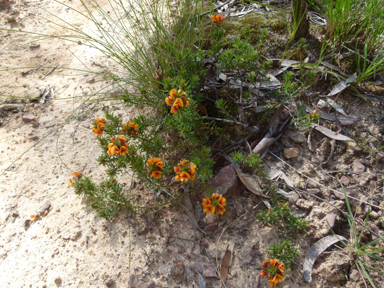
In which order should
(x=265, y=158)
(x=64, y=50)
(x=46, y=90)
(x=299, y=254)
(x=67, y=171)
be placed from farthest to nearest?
(x=64, y=50) → (x=46, y=90) → (x=67, y=171) → (x=265, y=158) → (x=299, y=254)

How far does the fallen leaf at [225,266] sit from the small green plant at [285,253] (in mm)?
286

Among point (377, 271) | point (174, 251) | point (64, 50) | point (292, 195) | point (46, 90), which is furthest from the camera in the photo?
point (64, 50)

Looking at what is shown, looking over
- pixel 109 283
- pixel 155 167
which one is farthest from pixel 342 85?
pixel 109 283

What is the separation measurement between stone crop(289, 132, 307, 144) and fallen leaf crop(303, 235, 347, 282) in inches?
31.4

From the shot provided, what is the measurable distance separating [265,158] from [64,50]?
296 centimetres

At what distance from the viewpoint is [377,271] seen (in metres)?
1.62

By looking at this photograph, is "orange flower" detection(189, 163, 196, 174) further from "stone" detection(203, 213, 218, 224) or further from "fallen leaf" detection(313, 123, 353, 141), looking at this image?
"fallen leaf" detection(313, 123, 353, 141)

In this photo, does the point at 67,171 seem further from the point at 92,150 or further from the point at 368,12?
the point at 368,12

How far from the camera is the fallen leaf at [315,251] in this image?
1703 mm

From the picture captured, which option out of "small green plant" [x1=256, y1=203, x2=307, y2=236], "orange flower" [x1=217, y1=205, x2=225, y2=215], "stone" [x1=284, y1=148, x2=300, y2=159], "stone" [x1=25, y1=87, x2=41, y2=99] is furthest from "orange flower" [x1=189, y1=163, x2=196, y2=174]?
"stone" [x1=25, y1=87, x2=41, y2=99]

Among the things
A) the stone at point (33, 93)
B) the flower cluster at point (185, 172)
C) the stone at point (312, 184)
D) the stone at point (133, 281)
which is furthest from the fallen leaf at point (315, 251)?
the stone at point (33, 93)

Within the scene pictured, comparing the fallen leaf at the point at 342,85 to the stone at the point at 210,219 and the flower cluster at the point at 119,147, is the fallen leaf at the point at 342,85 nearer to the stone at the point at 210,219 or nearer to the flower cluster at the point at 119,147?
the stone at the point at 210,219

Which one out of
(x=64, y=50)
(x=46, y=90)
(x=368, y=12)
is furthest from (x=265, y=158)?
(x=64, y=50)

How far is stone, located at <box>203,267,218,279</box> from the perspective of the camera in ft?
5.73
